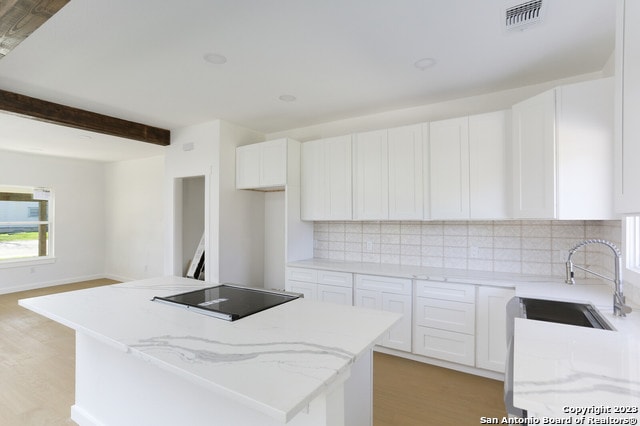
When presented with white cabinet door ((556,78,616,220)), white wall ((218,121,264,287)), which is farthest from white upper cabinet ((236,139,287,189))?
white cabinet door ((556,78,616,220))

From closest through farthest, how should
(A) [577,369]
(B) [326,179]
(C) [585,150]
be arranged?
(A) [577,369], (C) [585,150], (B) [326,179]

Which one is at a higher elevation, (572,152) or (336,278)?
(572,152)

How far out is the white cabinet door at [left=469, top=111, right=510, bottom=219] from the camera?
8.93ft

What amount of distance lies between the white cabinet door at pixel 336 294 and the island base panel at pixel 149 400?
1.86m

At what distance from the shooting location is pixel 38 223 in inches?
245

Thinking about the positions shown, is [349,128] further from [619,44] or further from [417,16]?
[619,44]

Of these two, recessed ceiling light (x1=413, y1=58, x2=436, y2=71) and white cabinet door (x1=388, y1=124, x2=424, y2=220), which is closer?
recessed ceiling light (x1=413, y1=58, x2=436, y2=71)

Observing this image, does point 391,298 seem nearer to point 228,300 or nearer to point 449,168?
point 449,168

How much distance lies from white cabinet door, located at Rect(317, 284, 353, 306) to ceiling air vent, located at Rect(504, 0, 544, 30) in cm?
259

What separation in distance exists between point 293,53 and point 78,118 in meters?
2.93

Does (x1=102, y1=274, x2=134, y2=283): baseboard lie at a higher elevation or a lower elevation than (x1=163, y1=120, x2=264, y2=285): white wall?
lower

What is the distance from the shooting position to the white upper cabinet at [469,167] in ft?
8.98

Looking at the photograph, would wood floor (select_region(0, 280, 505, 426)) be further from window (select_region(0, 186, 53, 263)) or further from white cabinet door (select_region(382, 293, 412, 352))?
window (select_region(0, 186, 53, 263))

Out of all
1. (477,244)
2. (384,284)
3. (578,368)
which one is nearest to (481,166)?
(477,244)
